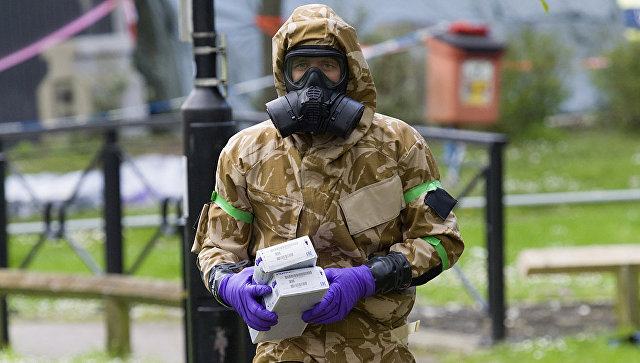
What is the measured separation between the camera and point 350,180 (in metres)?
2.66

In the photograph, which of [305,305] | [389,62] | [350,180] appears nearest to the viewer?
[305,305]

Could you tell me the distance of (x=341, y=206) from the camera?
2627 mm

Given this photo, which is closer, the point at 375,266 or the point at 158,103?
the point at 375,266

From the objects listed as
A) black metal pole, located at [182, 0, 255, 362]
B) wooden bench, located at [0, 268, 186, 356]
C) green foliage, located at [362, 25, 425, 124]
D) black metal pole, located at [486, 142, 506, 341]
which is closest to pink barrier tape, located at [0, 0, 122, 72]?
green foliage, located at [362, 25, 425, 124]

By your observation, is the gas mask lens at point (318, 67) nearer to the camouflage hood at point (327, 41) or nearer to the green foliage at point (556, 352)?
the camouflage hood at point (327, 41)

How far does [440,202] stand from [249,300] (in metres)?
0.60

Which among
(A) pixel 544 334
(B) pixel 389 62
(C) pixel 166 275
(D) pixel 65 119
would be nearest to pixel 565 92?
(B) pixel 389 62

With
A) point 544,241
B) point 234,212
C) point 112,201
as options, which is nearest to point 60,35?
point 112,201

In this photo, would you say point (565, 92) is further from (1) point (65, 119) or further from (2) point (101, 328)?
(2) point (101, 328)

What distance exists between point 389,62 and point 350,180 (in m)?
13.6

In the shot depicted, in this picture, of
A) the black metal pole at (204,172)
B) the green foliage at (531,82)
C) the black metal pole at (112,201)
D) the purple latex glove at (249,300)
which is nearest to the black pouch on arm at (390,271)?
the purple latex glove at (249,300)

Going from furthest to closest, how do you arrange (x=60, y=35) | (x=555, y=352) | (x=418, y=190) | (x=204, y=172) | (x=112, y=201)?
(x=60, y=35)
(x=112, y=201)
(x=555, y=352)
(x=204, y=172)
(x=418, y=190)

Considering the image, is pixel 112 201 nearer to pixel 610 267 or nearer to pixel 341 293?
pixel 610 267

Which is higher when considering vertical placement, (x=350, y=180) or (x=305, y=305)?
(x=350, y=180)
